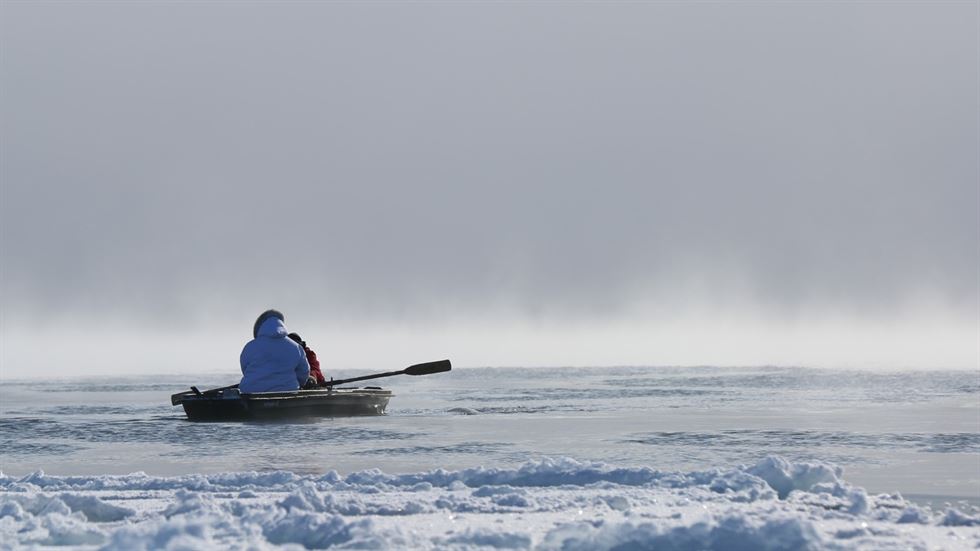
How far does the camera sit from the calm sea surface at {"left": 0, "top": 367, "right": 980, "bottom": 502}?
1623 cm

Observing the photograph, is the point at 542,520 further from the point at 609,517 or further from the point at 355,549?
the point at 355,549

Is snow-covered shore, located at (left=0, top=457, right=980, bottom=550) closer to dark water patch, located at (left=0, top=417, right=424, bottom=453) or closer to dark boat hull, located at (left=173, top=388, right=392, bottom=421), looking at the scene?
dark water patch, located at (left=0, top=417, right=424, bottom=453)

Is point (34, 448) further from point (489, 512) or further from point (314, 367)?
point (489, 512)

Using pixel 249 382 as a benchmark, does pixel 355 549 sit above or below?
below

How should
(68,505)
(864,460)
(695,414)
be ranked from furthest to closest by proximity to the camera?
1. (695,414)
2. (864,460)
3. (68,505)

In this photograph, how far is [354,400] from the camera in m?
26.2

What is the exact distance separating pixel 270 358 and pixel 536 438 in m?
6.69

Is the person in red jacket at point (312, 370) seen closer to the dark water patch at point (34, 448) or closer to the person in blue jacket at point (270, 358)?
the person in blue jacket at point (270, 358)

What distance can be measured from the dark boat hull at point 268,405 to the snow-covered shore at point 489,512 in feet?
31.8

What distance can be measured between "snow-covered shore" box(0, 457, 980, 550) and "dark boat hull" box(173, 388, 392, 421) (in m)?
9.69

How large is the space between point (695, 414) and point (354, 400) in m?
8.05

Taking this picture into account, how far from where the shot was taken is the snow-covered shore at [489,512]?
30.2 ft

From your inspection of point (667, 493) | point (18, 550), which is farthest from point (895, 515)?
point (18, 550)

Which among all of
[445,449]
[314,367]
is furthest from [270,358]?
[445,449]
